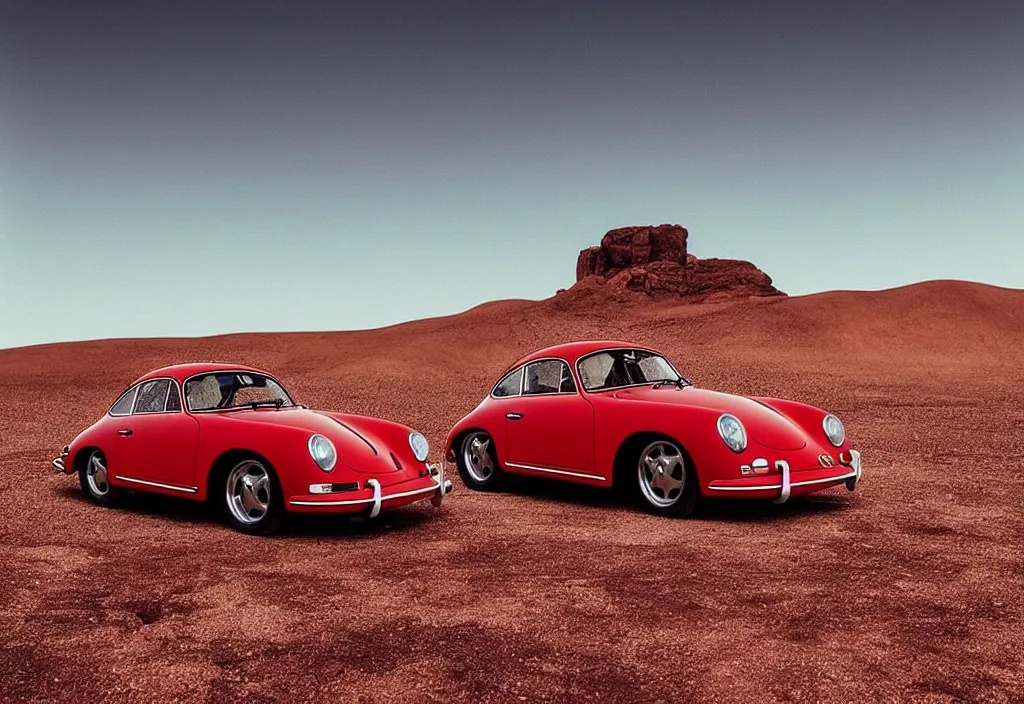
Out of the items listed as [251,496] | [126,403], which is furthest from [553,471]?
[126,403]

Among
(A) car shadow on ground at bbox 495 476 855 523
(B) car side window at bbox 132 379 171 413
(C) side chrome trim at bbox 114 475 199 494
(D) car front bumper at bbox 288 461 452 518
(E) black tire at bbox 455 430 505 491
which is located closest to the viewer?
(D) car front bumper at bbox 288 461 452 518

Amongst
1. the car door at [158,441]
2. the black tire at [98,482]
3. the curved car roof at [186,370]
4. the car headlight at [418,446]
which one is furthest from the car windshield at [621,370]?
the black tire at [98,482]

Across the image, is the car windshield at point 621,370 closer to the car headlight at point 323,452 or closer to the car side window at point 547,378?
the car side window at point 547,378

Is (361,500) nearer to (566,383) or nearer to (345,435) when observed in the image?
(345,435)

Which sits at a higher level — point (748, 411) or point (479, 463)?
point (748, 411)

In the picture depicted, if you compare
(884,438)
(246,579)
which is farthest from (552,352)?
(884,438)

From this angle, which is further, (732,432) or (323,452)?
(732,432)

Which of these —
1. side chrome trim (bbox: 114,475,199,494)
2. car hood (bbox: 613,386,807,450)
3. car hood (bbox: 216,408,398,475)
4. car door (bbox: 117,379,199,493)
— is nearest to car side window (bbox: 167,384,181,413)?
car door (bbox: 117,379,199,493)

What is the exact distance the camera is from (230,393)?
8.28 m

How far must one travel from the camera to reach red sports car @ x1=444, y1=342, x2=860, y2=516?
7520 millimetres

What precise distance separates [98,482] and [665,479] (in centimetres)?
568

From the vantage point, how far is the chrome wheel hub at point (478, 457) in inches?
384

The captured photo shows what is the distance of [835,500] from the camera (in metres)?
8.72

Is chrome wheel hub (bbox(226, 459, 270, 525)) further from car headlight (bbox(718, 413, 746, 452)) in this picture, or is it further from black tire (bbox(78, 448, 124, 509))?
car headlight (bbox(718, 413, 746, 452))
